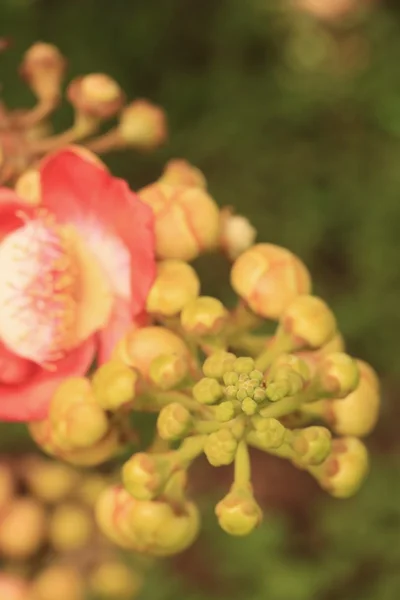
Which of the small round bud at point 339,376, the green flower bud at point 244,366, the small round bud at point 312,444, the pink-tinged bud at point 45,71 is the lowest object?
the small round bud at point 312,444

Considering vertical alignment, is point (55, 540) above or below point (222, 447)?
below

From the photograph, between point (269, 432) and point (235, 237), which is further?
point (235, 237)

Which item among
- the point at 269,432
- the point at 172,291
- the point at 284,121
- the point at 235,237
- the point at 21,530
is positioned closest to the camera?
the point at 269,432

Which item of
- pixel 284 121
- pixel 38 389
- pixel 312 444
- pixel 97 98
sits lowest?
pixel 284 121

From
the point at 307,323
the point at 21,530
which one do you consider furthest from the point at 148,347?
the point at 21,530

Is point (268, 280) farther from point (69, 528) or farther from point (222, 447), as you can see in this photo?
point (69, 528)

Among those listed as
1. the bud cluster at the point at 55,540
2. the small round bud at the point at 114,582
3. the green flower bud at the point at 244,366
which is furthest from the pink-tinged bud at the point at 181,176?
the small round bud at the point at 114,582

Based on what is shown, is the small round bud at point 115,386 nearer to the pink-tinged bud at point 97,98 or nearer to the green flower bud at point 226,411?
the green flower bud at point 226,411
